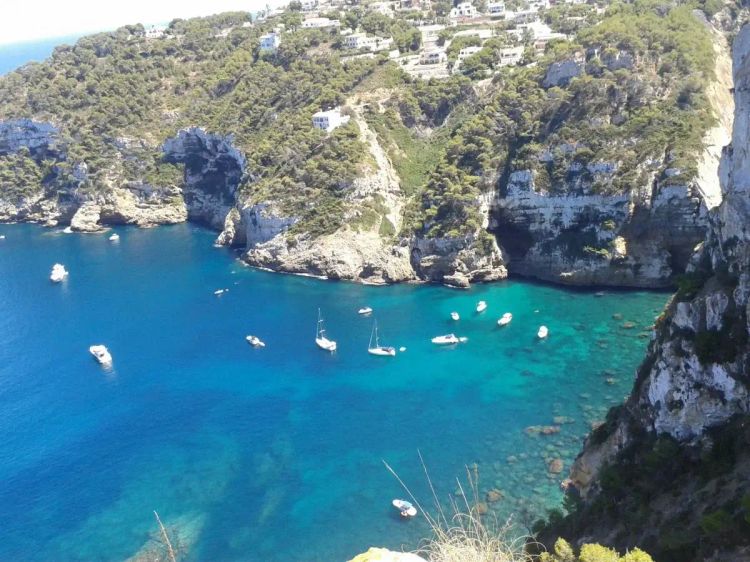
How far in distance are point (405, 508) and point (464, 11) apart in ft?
377

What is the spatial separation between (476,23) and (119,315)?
86.9 m

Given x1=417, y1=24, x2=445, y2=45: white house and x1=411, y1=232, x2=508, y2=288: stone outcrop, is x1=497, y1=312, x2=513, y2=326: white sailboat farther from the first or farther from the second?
x1=417, y1=24, x2=445, y2=45: white house

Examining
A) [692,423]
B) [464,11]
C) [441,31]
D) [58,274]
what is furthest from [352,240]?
[464,11]

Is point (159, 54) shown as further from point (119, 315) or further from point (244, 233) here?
point (119, 315)

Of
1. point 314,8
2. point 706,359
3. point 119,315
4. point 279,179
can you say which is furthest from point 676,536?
point 314,8

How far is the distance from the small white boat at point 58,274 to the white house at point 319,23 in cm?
7117

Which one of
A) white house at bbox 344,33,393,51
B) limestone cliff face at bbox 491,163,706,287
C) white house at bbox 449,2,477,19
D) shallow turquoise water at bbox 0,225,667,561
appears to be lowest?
shallow turquoise water at bbox 0,225,667,561

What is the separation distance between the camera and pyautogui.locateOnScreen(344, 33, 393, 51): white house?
113500 millimetres

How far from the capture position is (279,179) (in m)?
90.2

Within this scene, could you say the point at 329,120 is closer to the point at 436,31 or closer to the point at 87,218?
the point at 436,31

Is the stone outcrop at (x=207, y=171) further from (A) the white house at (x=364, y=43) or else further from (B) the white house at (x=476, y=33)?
(B) the white house at (x=476, y=33)

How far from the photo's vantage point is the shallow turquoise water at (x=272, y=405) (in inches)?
1676

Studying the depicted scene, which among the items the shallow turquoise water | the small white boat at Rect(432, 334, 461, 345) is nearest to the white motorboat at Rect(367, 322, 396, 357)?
the shallow turquoise water

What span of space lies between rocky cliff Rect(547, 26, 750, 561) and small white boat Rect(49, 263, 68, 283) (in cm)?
7390
